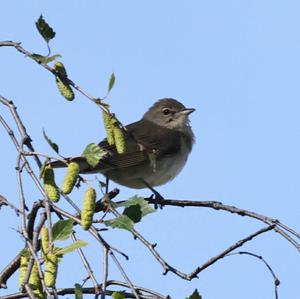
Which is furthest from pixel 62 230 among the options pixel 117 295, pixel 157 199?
pixel 157 199

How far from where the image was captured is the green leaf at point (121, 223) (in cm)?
301

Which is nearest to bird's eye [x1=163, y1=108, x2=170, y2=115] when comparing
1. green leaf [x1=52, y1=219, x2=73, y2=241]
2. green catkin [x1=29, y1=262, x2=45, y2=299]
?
green leaf [x1=52, y1=219, x2=73, y2=241]

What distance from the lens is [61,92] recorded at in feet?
11.0

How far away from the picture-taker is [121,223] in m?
3.03

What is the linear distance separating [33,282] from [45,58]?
1.11 metres

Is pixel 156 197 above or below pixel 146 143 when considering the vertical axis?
below

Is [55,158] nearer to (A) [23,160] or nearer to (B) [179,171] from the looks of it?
(A) [23,160]

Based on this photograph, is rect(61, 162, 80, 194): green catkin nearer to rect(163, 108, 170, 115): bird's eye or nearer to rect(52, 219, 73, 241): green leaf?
rect(52, 219, 73, 241): green leaf

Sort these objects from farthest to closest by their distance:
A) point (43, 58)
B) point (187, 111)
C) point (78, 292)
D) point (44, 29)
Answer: point (187, 111)
point (44, 29)
point (43, 58)
point (78, 292)

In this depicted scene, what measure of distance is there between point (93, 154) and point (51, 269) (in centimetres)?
53

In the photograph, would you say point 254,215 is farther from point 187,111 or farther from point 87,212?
point 187,111

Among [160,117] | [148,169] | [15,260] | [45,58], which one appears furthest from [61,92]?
[160,117]

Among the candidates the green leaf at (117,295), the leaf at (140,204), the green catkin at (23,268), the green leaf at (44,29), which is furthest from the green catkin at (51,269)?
the green leaf at (44,29)

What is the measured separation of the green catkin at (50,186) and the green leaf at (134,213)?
1.07 feet
